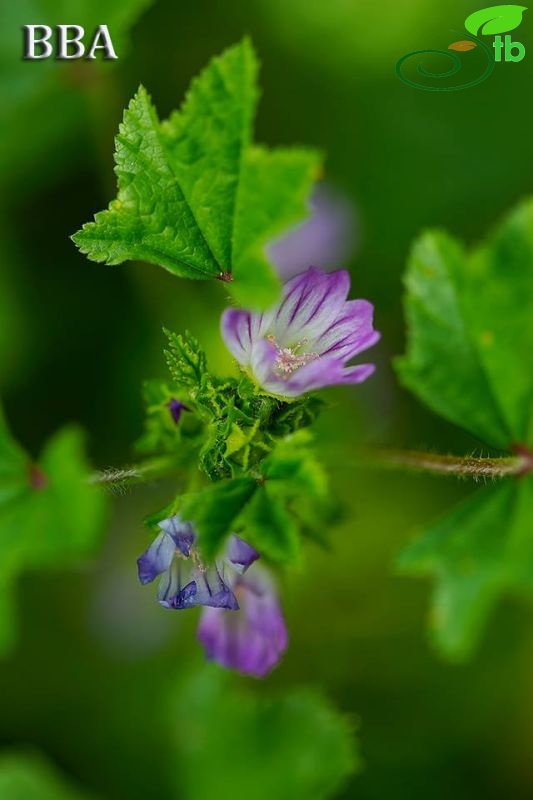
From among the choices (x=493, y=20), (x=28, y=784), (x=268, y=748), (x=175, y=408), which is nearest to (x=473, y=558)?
(x=175, y=408)

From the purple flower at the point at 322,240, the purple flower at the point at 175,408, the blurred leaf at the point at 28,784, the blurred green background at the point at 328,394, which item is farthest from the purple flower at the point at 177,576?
the purple flower at the point at 322,240

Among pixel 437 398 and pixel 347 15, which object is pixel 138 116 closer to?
pixel 437 398

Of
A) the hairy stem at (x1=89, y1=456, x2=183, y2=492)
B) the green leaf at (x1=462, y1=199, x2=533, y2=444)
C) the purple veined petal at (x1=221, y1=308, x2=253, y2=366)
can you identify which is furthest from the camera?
the green leaf at (x1=462, y1=199, x2=533, y2=444)

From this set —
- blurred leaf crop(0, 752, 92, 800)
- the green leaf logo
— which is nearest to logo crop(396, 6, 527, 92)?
the green leaf logo

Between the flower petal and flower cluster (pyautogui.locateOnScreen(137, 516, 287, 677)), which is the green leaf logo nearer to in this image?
flower cluster (pyautogui.locateOnScreen(137, 516, 287, 677))

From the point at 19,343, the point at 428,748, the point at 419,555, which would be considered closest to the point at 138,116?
the point at 419,555

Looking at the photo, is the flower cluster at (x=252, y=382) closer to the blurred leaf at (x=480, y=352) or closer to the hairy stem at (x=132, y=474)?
the hairy stem at (x=132, y=474)
